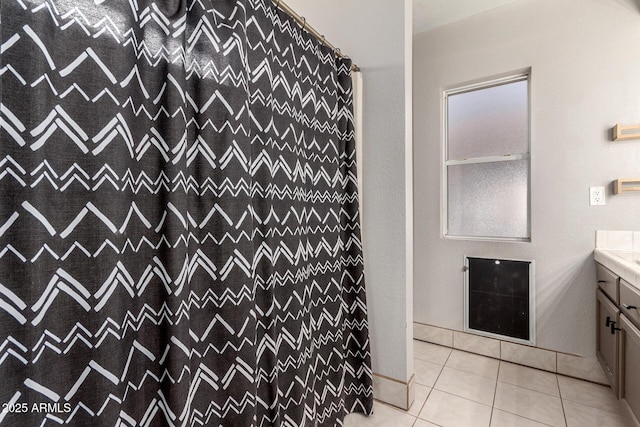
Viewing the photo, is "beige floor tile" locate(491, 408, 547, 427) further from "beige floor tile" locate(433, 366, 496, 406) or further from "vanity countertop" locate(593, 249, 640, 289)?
"vanity countertop" locate(593, 249, 640, 289)

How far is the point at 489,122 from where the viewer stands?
2.35 meters

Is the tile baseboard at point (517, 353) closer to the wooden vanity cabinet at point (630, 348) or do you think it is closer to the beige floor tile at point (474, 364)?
the beige floor tile at point (474, 364)

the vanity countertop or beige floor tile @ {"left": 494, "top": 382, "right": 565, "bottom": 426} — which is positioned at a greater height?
the vanity countertop

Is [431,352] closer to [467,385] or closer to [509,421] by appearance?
[467,385]

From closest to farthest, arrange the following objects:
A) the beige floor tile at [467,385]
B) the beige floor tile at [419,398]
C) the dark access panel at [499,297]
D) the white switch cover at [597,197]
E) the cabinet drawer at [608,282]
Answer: the cabinet drawer at [608,282]
the beige floor tile at [419,398]
the beige floor tile at [467,385]
the white switch cover at [597,197]
the dark access panel at [499,297]

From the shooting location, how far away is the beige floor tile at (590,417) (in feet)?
4.98

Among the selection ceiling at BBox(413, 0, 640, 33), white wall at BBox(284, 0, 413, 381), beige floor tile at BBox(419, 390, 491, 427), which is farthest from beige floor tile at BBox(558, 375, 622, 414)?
ceiling at BBox(413, 0, 640, 33)

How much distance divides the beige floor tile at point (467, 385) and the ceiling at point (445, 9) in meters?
2.71

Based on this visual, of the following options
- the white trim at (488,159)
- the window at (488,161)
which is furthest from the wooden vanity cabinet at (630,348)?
the white trim at (488,159)

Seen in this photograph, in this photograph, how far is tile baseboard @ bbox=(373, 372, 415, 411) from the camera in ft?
5.38

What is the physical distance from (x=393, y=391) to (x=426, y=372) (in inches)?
19.3

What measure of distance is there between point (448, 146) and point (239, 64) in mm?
2084

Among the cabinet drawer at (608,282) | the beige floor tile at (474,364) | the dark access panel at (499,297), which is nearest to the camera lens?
the cabinet drawer at (608,282)

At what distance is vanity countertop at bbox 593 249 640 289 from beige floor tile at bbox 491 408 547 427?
881mm
